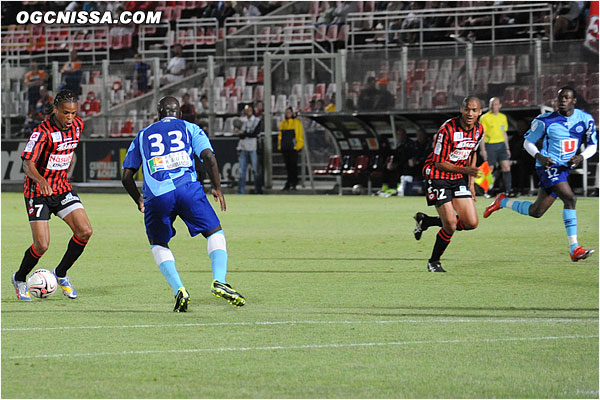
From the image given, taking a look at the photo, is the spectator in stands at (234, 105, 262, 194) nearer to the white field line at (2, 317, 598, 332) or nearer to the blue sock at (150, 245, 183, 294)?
the blue sock at (150, 245, 183, 294)

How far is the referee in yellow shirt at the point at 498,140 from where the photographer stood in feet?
78.6

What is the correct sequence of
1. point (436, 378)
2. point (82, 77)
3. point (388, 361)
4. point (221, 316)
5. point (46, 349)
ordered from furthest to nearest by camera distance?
point (82, 77), point (221, 316), point (46, 349), point (388, 361), point (436, 378)

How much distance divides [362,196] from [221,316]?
65.2ft

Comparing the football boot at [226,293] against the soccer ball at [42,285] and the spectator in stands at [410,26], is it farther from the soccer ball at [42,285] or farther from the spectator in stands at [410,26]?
the spectator in stands at [410,26]

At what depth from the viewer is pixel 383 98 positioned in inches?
1102

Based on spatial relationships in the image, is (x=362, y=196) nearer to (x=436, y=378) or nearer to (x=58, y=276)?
(x=58, y=276)

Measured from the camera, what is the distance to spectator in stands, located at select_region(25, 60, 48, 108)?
33250mm

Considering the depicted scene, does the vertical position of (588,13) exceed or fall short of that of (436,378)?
it exceeds it

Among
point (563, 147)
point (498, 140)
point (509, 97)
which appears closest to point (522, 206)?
point (563, 147)

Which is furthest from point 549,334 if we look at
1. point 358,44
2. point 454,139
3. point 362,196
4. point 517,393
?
point 358,44

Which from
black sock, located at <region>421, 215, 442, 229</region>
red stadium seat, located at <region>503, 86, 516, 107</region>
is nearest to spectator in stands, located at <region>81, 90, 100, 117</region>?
red stadium seat, located at <region>503, 86, 516, 107</region>

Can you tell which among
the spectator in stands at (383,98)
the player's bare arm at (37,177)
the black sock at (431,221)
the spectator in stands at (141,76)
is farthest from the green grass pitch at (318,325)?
the spectator in stands at (141,76)

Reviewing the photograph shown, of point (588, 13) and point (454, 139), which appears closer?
point (454, 139)

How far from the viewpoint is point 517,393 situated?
18.9 feet
